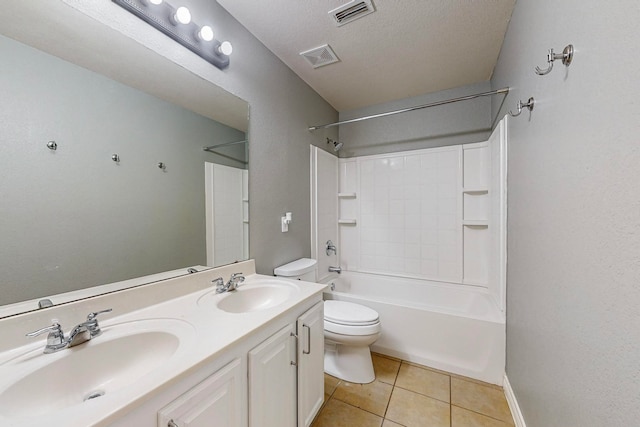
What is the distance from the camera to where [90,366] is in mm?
772

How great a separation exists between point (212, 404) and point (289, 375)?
460mm

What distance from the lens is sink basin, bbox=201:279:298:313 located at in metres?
1.30

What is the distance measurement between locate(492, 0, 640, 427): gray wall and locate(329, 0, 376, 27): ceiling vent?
826mm

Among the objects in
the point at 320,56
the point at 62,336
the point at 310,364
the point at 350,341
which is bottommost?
the point at 350,341

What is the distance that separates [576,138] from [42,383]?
1.77 meters

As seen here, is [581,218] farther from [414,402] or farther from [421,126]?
[421,126]

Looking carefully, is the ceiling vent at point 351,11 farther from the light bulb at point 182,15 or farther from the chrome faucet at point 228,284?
the chrome faucet at point 228,284

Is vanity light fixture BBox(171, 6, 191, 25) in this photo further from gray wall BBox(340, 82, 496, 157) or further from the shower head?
gray wall BBox(340, 82, 496, 157)

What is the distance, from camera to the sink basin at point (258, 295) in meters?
1.30

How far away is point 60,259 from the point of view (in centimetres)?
86

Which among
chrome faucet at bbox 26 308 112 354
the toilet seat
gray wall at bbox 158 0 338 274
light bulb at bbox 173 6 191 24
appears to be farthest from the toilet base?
light bulb at bbox 173 6 191 24

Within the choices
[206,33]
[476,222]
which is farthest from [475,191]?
[206,33]

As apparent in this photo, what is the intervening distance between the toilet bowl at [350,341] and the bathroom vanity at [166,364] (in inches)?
18.3

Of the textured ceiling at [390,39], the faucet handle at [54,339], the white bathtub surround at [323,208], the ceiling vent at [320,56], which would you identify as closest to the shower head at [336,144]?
the white bathtub surround at [323,208]
